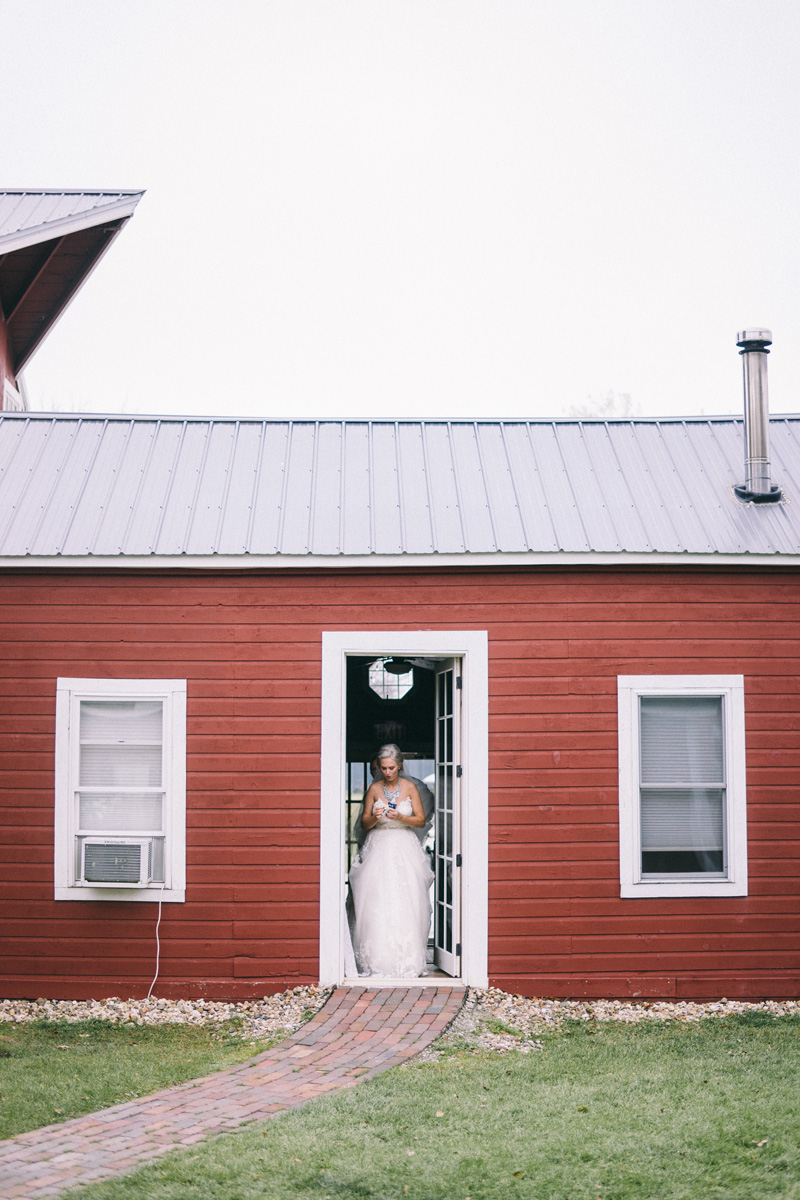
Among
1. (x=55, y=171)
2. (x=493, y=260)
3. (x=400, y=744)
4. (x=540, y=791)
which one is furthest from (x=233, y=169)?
(x=540, y=791)

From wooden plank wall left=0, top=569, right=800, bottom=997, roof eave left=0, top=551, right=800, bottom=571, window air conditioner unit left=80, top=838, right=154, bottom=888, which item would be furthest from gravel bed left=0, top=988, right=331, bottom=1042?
roof eave left=0, top=551, right=800, bottom=571

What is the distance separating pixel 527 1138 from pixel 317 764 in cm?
323

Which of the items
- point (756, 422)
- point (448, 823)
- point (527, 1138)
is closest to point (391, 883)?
point (448, 823)

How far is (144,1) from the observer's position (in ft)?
79.5

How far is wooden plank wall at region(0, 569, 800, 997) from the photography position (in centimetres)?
736

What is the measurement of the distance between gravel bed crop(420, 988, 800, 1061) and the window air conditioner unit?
Result: 7.60 ft

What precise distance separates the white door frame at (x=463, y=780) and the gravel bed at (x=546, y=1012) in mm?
333

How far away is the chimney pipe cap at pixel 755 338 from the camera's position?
26.8ft

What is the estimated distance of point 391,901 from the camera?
7.79 meters

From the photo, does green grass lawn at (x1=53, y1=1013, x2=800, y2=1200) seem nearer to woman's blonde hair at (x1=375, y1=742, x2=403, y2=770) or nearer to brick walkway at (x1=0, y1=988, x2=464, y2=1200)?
brick walkway at (x1=0, y1=988, x2=464, y2=1200)

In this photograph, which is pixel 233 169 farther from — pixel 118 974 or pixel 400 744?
pixel 118 974

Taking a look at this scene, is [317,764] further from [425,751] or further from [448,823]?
[425,751]

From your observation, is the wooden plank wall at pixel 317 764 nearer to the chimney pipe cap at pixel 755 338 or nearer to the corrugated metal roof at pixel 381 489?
the corrugated metal roof at pixel 381 489

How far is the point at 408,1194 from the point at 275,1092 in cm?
141
